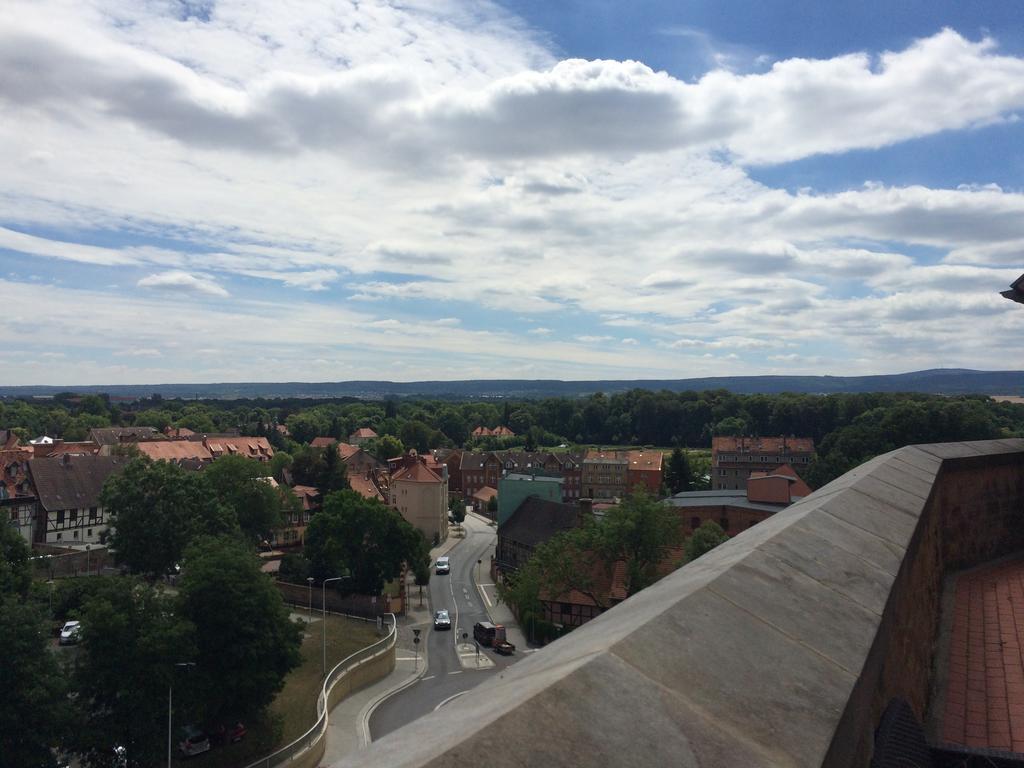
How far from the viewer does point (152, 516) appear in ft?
139

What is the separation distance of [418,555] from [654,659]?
46895 mm

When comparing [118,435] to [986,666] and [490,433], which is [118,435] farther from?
[986,666]

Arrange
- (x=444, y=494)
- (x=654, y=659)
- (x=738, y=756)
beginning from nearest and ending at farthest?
(x=738, y=756), (x=654, y=659), (x=444, y=494)

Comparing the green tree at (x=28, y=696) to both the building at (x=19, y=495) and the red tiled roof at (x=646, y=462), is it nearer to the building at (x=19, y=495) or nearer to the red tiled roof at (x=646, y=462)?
the building at (x=19, y=495)

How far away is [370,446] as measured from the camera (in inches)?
5103

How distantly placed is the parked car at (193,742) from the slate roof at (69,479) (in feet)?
114

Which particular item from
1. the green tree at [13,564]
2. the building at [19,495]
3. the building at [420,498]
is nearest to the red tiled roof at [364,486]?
the building at [420,498]

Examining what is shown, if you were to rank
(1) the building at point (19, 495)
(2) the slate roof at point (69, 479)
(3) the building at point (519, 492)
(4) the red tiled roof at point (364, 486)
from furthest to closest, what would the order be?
(4) the red tiled roof at point (364, 486)
(3) the building at point (519, 492)
(2) the slate roof at point (69, 479)
(1) the building at point (19, 495)

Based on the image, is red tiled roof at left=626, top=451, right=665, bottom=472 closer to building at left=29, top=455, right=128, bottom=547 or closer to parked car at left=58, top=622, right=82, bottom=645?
building at left=29, top=455, right=128, bottom=547

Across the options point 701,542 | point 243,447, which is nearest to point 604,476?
point 243,447

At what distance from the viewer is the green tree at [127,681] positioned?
77.0 ft

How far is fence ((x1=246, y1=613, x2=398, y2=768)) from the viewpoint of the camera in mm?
25750

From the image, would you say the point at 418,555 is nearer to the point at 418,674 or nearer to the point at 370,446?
the point at 418,674

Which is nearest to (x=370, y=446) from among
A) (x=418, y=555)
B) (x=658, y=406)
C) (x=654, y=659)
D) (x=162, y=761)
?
(x=658, y=406)
